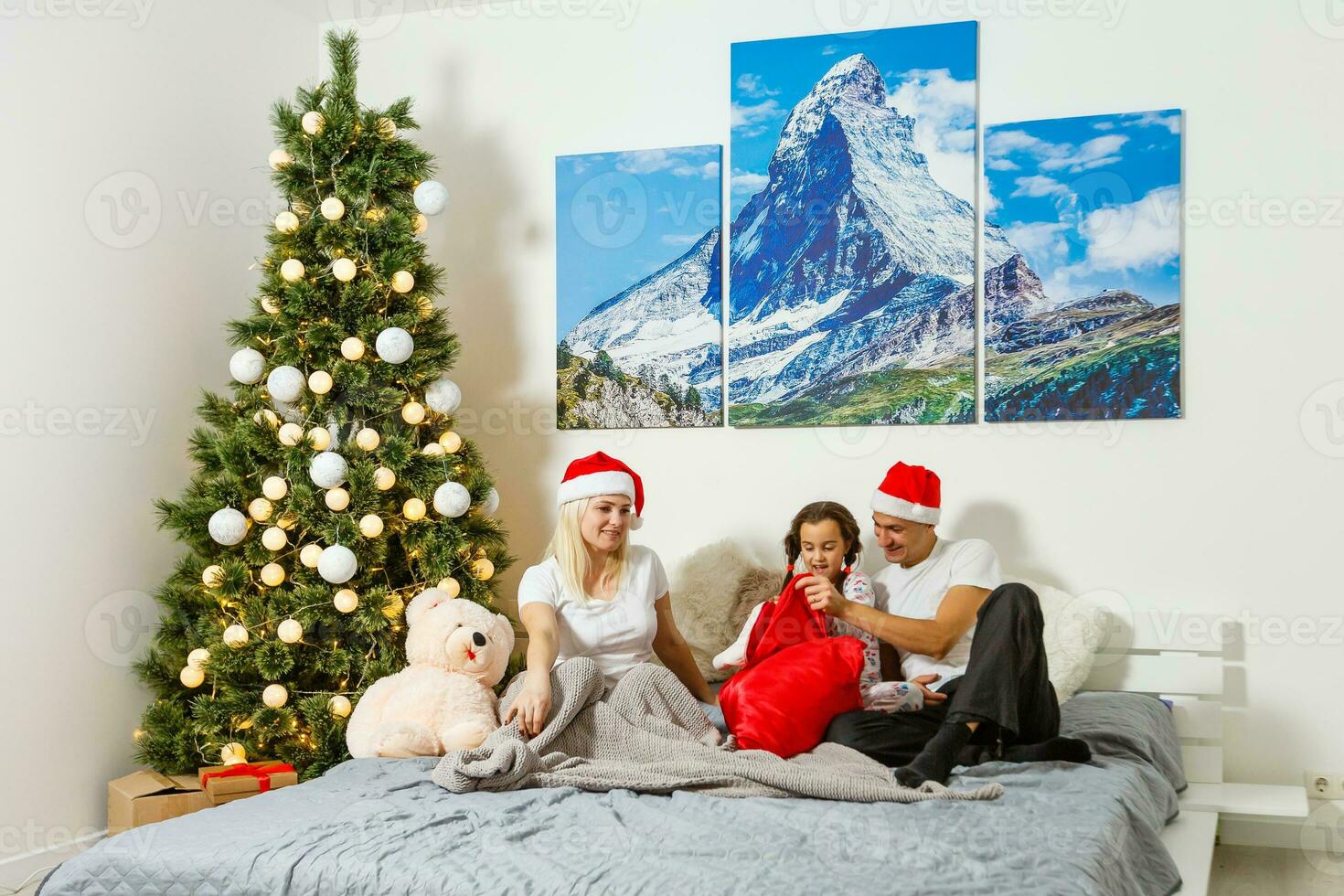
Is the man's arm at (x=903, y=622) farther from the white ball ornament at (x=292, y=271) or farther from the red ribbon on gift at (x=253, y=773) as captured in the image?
the white ball ornament at (x=292, y=271)

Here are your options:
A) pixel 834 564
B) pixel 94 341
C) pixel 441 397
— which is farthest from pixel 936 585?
pixel 94 341

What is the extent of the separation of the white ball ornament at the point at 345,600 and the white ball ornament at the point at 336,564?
46 mm

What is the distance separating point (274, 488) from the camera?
310 centimetres

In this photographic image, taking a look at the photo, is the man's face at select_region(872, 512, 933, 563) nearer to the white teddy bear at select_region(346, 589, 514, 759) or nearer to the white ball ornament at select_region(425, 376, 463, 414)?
the white teddy bear at select_region(346, 589, 514, 759)

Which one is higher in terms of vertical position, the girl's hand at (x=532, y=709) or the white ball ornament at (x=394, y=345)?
the white ball ornament at (x=394, y=345)

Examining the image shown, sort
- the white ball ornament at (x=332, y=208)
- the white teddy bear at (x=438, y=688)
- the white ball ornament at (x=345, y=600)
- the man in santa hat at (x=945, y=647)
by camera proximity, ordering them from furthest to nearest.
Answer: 1. the white ball ornament at (x=332, y=208)
2. the white ball ornament at (x=345, y=600)
3. the white teddy bear at (x=438, y=688)
4. the man in santa hat at (x=945, y=647)

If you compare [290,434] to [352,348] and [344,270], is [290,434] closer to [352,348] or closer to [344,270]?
[352,348]

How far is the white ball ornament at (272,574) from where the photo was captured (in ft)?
10.1

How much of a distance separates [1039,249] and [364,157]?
6.53ft

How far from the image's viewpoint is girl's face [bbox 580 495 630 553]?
2785 millimetres

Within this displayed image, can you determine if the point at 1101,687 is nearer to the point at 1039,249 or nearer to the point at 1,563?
the point at 1039,249

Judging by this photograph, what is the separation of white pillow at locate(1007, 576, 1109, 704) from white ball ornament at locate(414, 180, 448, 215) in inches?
79.2

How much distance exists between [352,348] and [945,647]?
179 centimetres

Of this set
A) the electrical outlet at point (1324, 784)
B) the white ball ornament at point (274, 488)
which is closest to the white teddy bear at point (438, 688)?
the white ball ornament at point (274, 488)
